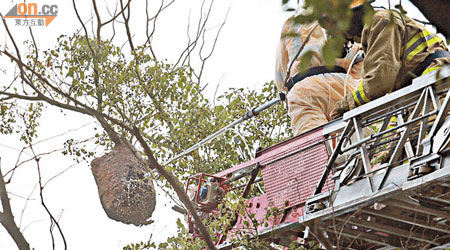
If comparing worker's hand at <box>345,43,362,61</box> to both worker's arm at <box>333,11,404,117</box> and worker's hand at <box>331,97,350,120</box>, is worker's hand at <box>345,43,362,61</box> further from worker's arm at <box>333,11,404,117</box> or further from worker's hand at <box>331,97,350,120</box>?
worker's arm at <box>333,11,404,117</box>

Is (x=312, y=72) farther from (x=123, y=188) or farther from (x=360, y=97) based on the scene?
(x=123, y=188)

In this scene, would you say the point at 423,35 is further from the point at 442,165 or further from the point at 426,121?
the point at 442,165

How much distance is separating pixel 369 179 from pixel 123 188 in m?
6.94

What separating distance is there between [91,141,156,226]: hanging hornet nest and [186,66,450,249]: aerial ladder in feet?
17.7

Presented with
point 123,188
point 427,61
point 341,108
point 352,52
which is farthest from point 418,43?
point 123,188

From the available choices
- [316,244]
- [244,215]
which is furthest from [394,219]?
[244,215]

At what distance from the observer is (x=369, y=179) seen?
4875 millimetres

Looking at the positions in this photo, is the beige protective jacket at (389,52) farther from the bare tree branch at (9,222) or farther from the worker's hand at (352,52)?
the bare tree branch at (9,222)

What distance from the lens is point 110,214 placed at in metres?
11.6

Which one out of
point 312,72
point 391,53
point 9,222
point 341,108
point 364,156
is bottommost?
point 364,156

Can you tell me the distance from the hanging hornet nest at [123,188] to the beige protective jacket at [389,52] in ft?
21.9

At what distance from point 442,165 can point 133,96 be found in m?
7.46

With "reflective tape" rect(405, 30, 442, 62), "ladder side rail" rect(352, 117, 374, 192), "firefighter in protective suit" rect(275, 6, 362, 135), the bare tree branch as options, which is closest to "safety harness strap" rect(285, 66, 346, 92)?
"firefighter in protective suit" rect(275, 6, 362, 135)

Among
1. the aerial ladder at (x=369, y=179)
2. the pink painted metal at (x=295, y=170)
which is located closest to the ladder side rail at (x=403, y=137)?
the aerial ladder at (x=369, y=179)
